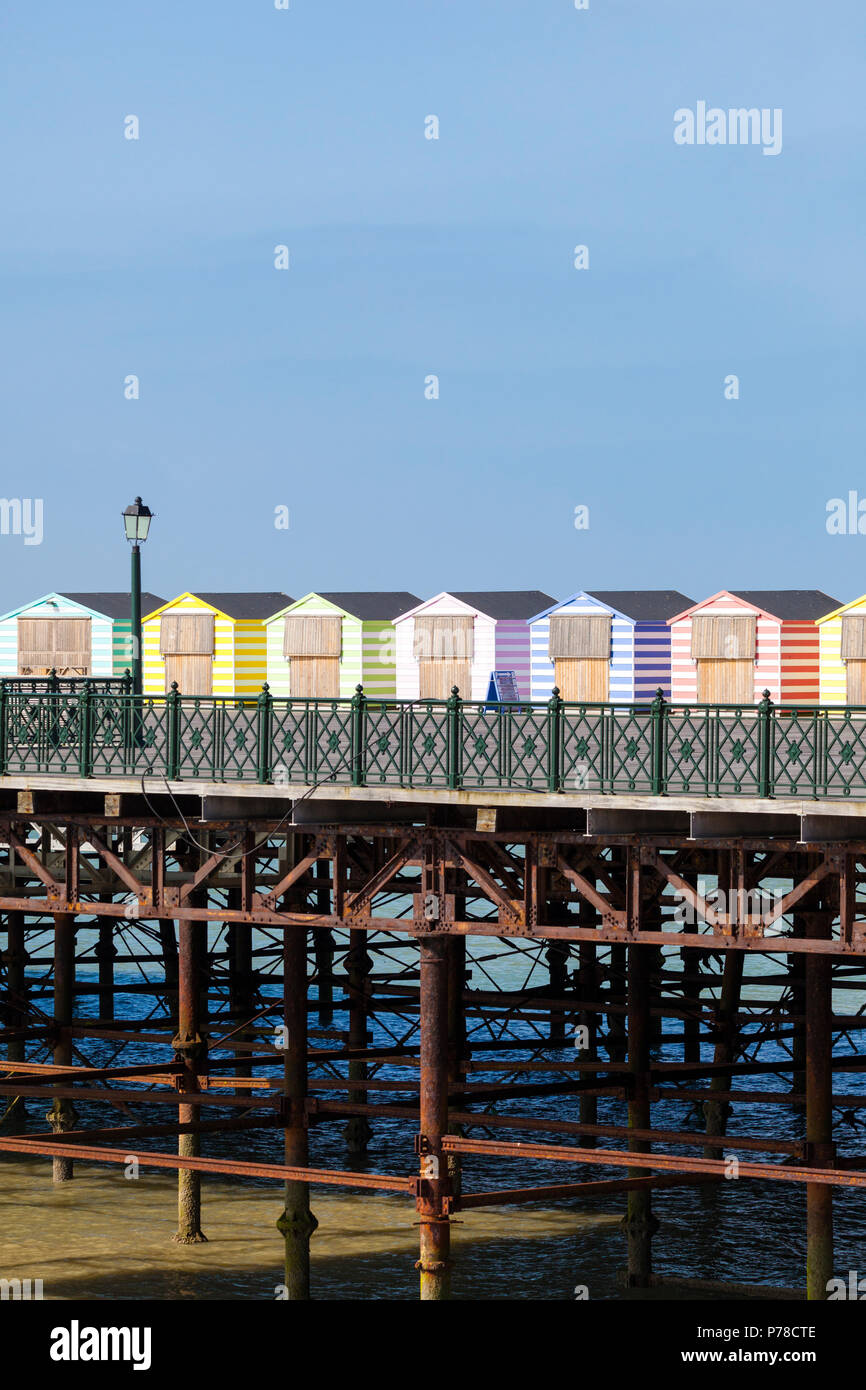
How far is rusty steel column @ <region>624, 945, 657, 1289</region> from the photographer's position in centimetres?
2505

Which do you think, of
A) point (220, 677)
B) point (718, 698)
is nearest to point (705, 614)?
point (718, 698)

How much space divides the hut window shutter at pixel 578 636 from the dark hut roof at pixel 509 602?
5399 cm

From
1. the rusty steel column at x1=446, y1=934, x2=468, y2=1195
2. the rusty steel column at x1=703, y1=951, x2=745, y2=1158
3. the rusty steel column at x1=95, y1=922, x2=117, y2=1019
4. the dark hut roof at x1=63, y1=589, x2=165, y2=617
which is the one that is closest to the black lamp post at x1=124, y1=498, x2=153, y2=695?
the rusty steel column at x1=446, y1=934, x2=468, y2=1195

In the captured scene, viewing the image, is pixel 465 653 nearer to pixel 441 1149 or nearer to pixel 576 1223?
pixel 441 1149

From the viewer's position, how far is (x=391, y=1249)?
2714cm

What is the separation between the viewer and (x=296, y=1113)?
25.0m

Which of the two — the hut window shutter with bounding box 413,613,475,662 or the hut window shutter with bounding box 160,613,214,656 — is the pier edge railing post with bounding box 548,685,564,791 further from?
the hut window shutter with bounding box 160,613,214,656

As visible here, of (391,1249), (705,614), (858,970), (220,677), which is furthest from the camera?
(220,677)

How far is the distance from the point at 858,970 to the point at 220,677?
74.3ft

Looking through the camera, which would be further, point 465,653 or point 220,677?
point 220,677

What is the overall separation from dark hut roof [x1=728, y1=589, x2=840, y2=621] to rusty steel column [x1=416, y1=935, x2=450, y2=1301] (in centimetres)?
4721

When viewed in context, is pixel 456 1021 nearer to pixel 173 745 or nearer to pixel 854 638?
pixel 173 745

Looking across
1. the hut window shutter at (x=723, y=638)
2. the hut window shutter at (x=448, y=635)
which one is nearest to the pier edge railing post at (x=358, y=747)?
the hut window shutter at (x=448, y=635)

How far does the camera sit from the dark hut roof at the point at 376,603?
257 ft
